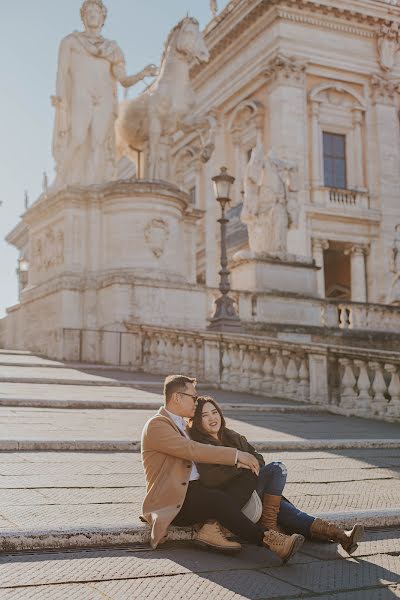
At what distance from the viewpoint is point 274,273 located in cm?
1927

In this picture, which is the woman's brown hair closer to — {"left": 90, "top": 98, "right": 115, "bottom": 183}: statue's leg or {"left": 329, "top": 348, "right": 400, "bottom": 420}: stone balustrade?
{"left": 329, "top": 348, "right": 400, "bottom": 420}: stone balustrade

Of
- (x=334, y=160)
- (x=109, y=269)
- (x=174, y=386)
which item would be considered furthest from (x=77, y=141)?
(x=334, y=160)

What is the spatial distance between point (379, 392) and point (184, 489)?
21.6 ft

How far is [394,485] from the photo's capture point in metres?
6.19

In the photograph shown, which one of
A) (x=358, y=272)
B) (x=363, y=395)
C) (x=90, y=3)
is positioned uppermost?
(x=90, y=3)

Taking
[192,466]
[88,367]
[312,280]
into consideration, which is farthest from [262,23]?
[192,466]

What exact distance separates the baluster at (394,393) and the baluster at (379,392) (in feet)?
0.27

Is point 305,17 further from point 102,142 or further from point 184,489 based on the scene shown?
point 184,489

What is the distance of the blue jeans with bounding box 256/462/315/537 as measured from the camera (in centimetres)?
464

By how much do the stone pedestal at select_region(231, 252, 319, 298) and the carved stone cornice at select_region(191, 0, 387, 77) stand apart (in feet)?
57.3

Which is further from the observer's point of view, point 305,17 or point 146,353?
point 305,17

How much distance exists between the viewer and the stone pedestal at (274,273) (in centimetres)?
1901

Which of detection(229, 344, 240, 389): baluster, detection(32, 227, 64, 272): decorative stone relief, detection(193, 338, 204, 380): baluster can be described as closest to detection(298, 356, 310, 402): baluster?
detection(229, 344, 240, 389): baluster

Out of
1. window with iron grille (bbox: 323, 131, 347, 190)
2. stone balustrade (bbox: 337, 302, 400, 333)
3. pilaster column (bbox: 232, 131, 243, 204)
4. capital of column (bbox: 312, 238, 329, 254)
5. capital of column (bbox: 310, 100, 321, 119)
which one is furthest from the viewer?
pilaster column (bbox: 232, 131, 243, 204)
